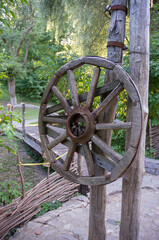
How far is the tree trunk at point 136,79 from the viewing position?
1.71 metres

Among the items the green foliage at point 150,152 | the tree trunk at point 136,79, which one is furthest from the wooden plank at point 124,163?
the green foliage at point 150,152

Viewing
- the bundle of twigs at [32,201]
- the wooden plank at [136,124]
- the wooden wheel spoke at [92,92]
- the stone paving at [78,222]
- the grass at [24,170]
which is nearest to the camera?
the wooden plank at [136,124]

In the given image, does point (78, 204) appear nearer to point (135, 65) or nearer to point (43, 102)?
point (43, 102)

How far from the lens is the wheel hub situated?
163cm

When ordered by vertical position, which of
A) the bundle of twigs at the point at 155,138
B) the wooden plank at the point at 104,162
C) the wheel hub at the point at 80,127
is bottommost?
the bundle of twigs at the point at 155,138

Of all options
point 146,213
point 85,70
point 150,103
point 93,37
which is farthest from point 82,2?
point 146,213

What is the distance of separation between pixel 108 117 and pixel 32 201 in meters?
2.30

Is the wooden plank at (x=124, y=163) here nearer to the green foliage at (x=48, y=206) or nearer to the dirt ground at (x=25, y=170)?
the green foliage at (x=48, y=206)

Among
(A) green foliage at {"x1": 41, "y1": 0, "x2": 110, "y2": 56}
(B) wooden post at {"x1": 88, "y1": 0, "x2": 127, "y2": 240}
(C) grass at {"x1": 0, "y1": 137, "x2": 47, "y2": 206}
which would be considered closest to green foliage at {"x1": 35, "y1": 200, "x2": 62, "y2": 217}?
(B) wooden post at {"x1": 88, "y1": 0, "x2": 127, "y2": 240}

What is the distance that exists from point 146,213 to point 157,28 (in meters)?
4.89

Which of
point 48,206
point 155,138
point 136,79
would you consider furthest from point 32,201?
point 155,138

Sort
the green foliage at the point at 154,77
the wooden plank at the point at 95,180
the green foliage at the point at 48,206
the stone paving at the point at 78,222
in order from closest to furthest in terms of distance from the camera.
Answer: the wooden plank at the point at 95,180, the stone paving at the point at 78,222, the green foliage at the point at 48,206, the green foliage at the point at 154,77

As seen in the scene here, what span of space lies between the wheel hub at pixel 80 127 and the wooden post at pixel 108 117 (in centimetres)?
27

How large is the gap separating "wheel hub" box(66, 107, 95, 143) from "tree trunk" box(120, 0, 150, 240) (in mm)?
425
